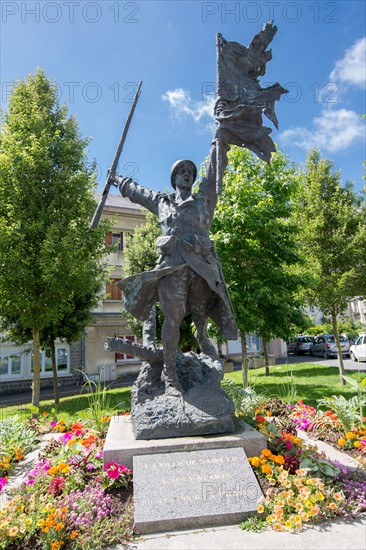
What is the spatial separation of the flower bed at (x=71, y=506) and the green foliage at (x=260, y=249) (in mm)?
6423

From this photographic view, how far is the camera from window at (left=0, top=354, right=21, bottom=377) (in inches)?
733

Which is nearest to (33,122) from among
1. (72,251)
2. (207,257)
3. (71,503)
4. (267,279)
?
(72,251)

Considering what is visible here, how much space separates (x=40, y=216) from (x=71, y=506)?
847 cm

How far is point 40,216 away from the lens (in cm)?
1010

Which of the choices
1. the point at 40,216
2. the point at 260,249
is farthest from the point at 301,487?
the point at 40,216

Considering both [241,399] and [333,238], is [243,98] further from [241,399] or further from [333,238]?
[333,238]

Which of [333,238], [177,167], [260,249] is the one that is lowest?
[177,167]

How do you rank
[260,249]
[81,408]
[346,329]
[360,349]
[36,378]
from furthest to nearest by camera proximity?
[346,329] → [360,349] → [260,249] → [81,408] → [36,378]

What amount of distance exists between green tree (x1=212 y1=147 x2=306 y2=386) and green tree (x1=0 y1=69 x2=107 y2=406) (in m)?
4.05

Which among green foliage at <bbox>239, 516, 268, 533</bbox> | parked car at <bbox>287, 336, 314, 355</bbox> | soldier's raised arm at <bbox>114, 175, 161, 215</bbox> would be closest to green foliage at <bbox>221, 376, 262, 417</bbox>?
green foliage at <bbox>239, 516, 268, 533</bbox>

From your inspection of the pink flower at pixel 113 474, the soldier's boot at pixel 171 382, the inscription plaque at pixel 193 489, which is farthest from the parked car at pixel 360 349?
the pink flower at pixel 113 474

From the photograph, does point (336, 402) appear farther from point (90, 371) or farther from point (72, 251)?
point (90, 371)

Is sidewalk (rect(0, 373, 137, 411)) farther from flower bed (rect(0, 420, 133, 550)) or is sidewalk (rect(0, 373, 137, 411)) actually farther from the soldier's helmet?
the soldier's helmet

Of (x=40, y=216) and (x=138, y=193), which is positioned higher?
(x=40, y=216)
